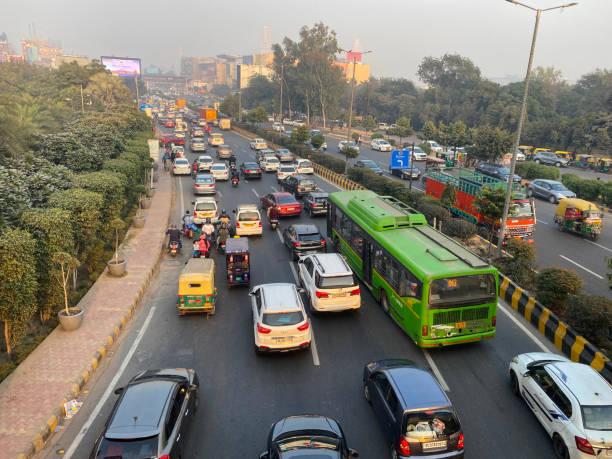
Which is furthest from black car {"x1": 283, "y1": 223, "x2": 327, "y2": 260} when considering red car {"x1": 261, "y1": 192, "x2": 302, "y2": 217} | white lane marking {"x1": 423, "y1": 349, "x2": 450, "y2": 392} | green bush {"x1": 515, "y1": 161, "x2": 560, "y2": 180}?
green bush {"x1": 515, "y1": 161, "x2": 560, "y2": 180}

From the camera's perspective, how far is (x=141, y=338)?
44.4 feet

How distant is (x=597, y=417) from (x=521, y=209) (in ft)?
49.3

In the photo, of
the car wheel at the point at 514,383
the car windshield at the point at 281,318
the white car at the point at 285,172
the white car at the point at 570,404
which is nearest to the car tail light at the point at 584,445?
the white car at the point at 570,404

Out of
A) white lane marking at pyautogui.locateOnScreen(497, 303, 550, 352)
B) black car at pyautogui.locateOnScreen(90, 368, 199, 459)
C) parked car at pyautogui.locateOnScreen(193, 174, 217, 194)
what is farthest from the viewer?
parked car at pyautogui.locateOnScreen(193, 174, 217, 194)

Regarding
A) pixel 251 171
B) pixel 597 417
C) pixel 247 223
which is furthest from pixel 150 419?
pixel 251 171

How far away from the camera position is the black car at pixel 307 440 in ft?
23.5

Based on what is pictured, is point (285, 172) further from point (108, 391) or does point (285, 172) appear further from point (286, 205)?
point (108, 391)

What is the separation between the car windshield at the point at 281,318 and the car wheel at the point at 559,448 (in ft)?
20.3

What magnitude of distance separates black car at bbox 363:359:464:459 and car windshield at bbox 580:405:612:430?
2323mm

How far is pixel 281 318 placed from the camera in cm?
1191

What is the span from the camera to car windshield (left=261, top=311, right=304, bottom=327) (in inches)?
468

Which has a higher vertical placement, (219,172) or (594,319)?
(594,319)

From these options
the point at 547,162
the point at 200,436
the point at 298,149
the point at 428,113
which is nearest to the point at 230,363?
the point at 200,436

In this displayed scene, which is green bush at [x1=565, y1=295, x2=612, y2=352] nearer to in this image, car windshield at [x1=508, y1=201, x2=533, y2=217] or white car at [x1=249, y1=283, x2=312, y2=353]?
white car at [x1=249, y1=283, x2=312, y2=353]
